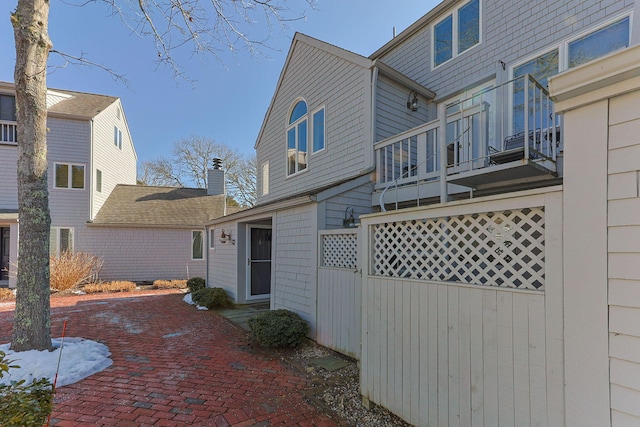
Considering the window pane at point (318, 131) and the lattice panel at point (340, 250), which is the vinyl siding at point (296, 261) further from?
the window pane at point (318, 131)

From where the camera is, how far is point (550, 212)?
2.10 meters

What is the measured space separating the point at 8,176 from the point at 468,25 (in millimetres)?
17252

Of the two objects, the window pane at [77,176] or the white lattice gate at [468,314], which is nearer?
the white lattice gate at [468,314]

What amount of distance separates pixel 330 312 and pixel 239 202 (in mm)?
21555

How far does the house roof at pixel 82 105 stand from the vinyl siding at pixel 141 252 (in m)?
4.91

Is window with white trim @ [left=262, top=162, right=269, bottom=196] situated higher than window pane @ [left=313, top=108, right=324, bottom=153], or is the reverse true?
window pane @ [left=313, top=108, right=324, bottom=153]

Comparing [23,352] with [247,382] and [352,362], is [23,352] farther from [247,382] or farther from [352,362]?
[352,362]

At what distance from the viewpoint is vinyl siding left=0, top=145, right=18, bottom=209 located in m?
12.3

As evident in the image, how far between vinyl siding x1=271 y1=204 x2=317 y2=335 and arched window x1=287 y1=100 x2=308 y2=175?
7.37 ft

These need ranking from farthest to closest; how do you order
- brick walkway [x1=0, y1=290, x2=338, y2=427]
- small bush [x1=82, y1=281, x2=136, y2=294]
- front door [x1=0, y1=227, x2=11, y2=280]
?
front door [x1=0, y1=227, x2=11, y2=280] → small bush [x1=82, y1=281, x2=136, y2=294] → brick walkway [x1=0, y1=290, x2=338, y2=427]

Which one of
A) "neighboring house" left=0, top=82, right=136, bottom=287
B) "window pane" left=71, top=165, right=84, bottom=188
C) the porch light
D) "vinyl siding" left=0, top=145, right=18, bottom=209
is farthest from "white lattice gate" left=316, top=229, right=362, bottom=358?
"vinyl siding" left=0, top=145, right=18, bottom=209

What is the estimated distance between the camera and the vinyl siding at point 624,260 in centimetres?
173

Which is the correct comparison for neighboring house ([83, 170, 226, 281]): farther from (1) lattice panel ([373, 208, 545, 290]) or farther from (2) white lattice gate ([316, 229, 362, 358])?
(1) lattice panel ([373, 208, 545, 290])

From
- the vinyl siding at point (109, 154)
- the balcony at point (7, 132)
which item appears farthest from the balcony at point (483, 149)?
the balcony at point (7, 132)
